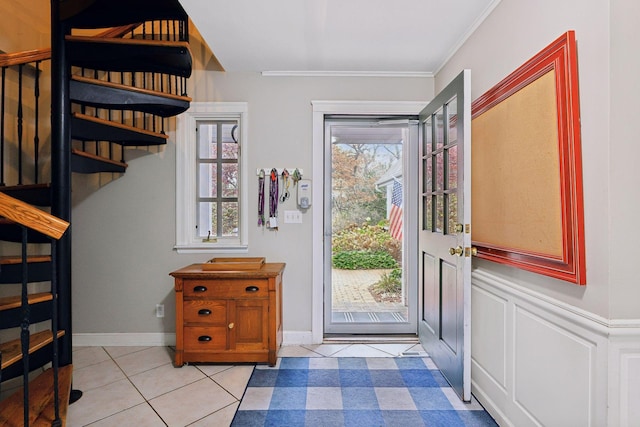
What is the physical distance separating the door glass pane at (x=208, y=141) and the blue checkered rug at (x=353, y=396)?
1.93m

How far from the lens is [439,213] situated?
8.32 feet

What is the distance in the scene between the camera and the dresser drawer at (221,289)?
2.55 meters

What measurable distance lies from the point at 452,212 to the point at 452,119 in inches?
25.4

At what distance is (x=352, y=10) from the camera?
2117 mm

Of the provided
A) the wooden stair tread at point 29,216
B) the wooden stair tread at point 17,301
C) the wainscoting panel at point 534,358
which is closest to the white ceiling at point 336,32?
the wooden stair tread at point 29,216

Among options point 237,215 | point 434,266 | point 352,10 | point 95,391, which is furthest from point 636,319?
point 95,391

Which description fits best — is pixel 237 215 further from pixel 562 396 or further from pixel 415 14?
pixel 562 396

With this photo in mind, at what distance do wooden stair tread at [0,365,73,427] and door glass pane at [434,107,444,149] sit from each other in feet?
9.10

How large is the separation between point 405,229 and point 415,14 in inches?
71.9

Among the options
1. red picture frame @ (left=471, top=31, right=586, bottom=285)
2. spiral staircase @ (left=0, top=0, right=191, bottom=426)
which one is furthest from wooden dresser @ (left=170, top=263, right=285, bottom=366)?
red picture frame @ (left=471, top=31, right=586, bottom=285)

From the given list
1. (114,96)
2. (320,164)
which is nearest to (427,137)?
(320,164)

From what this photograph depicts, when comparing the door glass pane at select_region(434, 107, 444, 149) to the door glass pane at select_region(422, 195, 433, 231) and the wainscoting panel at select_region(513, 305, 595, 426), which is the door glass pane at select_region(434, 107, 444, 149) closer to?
the door glass pane at select_region(422, 195, 433, 231)

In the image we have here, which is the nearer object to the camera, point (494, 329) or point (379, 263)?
point (494, 329)

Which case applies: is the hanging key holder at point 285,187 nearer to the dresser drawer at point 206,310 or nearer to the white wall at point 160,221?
the white wall at point 160,221
